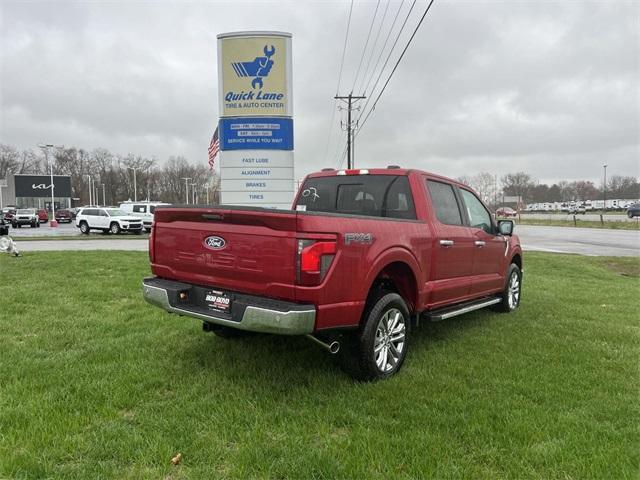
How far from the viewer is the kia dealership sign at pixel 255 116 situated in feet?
36.0

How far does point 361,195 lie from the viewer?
5492 millimetres

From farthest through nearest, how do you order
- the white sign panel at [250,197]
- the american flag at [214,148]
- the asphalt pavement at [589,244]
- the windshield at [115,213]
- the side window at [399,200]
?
1. the windshield at [115,213]
2. the asphalt pavement at [589,244]
3. the american flag at [214,148]
4. the white sign panel at [250,197]
5. the side window at [399,200]

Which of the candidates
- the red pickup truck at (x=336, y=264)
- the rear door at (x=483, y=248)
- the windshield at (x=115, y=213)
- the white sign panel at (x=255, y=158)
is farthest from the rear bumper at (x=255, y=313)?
the windshield at (x=115, y=213)

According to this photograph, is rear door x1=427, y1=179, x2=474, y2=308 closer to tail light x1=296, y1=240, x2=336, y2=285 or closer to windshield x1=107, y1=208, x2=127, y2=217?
tail light x1=296, y1=240, x2=336, y2=285

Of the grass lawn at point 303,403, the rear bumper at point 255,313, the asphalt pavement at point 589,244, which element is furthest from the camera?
the asphalt pavement at point 589,244

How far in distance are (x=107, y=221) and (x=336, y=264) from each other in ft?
90.4

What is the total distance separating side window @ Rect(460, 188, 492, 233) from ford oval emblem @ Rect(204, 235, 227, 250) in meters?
3.41

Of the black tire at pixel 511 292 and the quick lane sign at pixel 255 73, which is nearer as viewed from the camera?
the black tire at pixel 511 292

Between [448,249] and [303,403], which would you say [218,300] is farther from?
[448,249]

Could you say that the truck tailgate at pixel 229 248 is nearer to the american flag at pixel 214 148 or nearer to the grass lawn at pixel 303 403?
the grass lawn at pixel 303 403

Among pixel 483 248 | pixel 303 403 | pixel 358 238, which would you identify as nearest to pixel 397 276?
pixel 358 238

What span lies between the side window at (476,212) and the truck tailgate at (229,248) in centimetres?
331

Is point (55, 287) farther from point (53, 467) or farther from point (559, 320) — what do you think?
point (559, 320)

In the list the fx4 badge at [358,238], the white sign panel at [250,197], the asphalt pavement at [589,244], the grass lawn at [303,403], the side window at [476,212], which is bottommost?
the asphalt pavement at [589,244]
